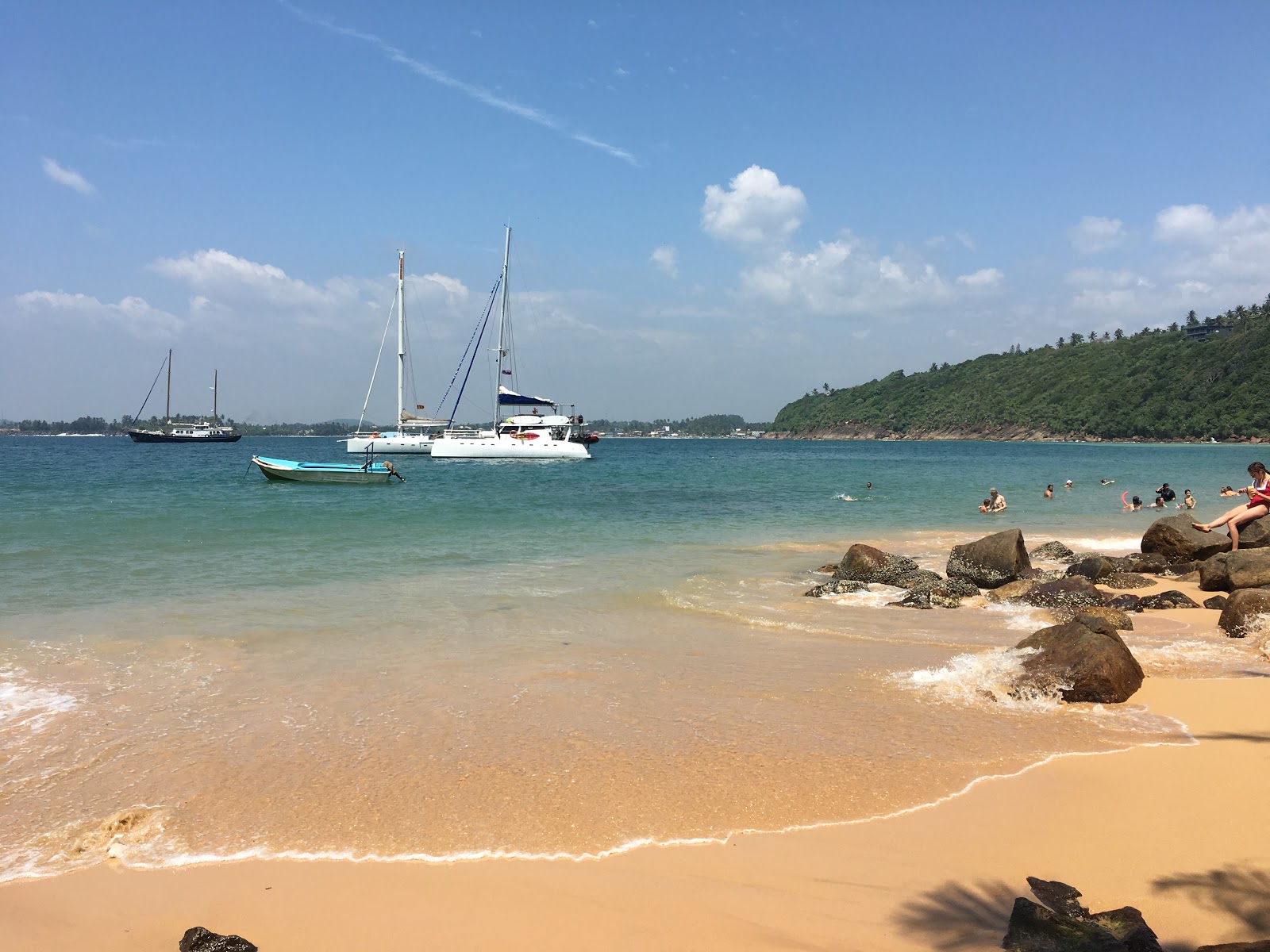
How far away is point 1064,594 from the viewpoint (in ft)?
37.3

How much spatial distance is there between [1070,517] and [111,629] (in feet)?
87.2

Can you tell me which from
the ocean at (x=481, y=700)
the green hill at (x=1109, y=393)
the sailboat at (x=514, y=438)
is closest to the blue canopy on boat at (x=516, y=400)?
the sailboat at (x=514, y=438)


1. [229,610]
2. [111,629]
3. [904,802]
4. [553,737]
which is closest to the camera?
[904,802]

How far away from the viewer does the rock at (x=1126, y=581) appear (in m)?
12.9

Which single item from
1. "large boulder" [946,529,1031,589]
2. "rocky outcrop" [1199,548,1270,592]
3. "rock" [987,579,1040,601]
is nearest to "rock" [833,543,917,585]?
"large boulder" [946,529,1031,589]

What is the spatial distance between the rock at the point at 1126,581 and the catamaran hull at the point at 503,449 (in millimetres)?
50655

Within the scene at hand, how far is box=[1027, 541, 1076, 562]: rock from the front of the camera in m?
16.5

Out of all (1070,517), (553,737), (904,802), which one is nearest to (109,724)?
(553,737)

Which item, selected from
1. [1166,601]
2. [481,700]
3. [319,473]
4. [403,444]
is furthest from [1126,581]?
[403,444]

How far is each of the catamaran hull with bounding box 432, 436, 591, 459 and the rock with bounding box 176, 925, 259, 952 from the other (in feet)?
191

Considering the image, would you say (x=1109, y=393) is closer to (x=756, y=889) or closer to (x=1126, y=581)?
(x=1126, y=581)

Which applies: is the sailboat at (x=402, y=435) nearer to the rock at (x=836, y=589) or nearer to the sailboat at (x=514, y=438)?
the sailboat at (x=514, y=438)

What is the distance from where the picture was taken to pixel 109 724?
261 inches

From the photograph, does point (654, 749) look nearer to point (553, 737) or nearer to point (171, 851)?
point (553, 737)
